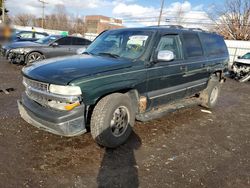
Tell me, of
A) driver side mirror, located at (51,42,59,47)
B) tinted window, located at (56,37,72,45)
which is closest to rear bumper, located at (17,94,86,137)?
driver side mirror, located at (51,42,59,47)

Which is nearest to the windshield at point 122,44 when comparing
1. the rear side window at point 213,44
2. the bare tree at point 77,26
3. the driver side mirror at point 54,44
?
the rear side window at point 213,44

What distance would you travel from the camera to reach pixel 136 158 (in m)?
3.70

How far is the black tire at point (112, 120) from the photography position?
3.57m

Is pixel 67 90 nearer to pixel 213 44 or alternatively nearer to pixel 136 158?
pixel 136 158

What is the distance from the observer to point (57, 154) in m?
3.67

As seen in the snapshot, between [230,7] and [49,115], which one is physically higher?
[230,7]

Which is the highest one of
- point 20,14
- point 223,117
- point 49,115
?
point 20,14

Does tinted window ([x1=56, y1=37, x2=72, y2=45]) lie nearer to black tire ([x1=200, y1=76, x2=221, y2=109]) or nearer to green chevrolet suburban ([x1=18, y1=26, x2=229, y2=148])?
green chevrolet suburban ([x1=18, y1=26, x2=229, y2=148])

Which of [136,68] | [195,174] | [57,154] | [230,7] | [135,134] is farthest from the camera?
[230,7]

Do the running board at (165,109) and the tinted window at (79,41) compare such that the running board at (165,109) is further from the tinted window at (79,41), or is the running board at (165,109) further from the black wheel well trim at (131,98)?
the tinted window at (79,41)

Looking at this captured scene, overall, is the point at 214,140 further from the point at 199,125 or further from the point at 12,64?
the point at 12,64

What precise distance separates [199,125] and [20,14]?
5899 centimetres

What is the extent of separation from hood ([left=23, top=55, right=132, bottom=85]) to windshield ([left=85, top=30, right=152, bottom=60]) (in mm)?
318

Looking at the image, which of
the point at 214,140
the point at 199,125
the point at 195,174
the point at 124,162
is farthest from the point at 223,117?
the point at 124,162
